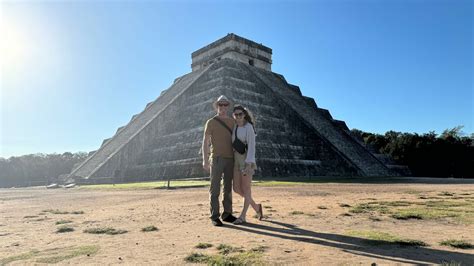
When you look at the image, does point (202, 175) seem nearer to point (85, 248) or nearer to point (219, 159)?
point (219, 159)

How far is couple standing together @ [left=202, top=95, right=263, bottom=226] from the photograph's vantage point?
5734 mm

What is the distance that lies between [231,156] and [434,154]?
135 feet

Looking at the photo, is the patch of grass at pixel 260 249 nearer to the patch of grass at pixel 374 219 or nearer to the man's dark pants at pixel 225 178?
the man's dark pants at pixel 225 178

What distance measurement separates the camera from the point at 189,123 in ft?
81.0

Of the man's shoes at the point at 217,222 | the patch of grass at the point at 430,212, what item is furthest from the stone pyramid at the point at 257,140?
the man's shoes at the point at 217,222

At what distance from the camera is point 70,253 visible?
3799 millimetres

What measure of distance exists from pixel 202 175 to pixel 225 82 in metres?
8.37

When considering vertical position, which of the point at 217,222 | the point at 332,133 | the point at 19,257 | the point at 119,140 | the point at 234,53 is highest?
the point at 234,53

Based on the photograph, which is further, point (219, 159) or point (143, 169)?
point (143, 169)

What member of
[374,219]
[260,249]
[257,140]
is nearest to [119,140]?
[257,140]

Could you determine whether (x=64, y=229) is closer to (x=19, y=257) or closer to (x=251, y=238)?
(x=19, y=257)

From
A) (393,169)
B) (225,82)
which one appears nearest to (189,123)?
(225,82)

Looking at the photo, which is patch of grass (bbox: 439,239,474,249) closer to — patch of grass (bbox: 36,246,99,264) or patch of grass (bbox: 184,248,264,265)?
patch of grass (bbox: 184,248,264,265)

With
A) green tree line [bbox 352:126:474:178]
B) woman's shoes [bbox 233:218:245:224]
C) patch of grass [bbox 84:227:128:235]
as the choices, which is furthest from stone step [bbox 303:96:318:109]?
patch of grass [bbox 84:227:128:235]
